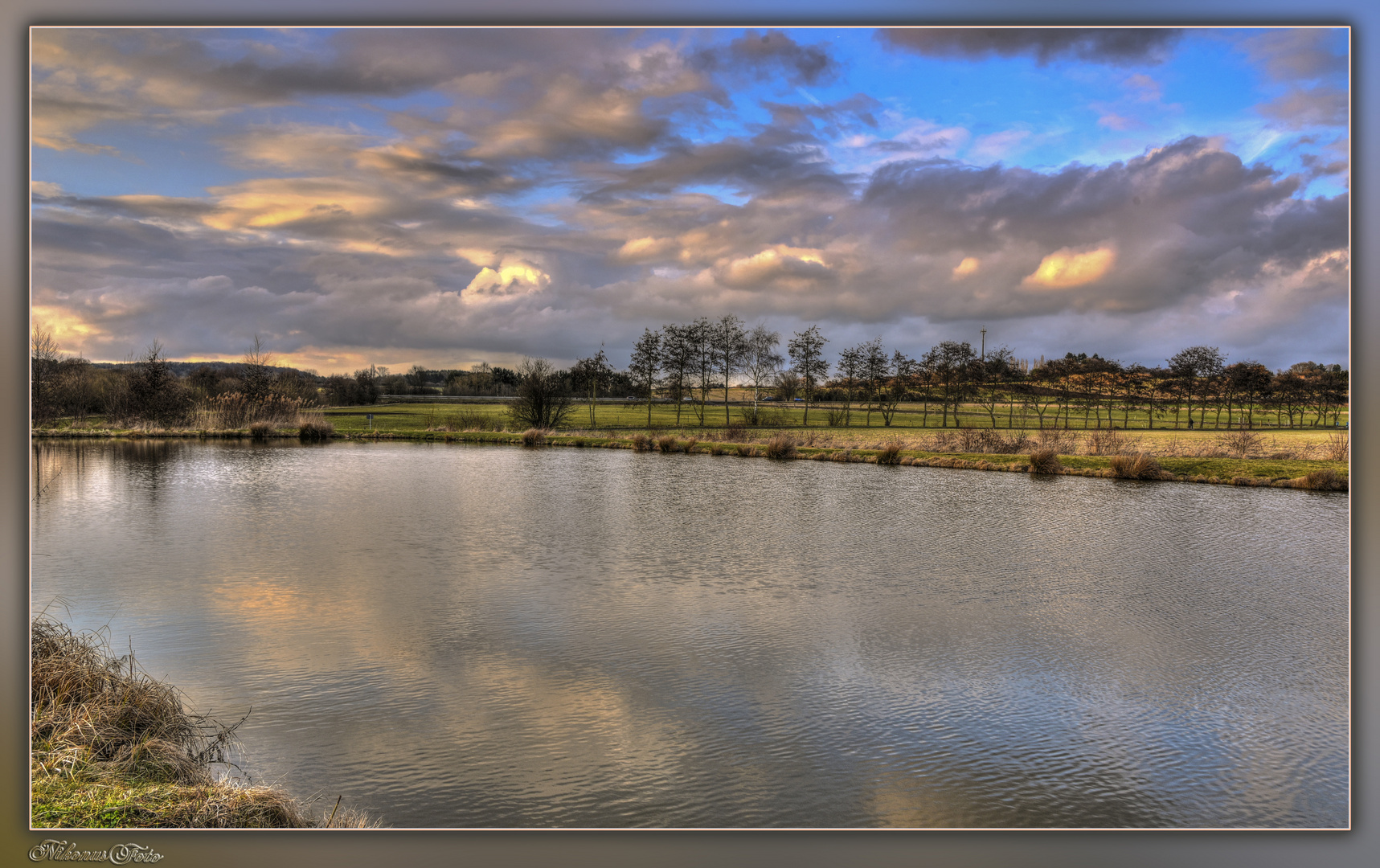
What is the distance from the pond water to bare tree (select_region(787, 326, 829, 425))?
1835 cm

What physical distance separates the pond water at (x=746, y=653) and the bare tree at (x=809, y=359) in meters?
18.3

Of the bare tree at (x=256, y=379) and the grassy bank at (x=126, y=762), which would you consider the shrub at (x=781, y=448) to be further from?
the grassy bank at (x=126, y=762)

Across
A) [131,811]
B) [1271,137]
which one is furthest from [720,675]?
[1271,137]

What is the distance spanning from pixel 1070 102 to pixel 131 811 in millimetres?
9367

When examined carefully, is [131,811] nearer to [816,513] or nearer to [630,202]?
[630,202]

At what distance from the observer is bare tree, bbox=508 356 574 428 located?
35.6 m

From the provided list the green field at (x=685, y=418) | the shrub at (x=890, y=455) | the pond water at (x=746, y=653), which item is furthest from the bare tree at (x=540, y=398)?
the pond water at (x=746, y=653)

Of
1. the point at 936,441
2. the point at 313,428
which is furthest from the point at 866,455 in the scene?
the point at 313,428

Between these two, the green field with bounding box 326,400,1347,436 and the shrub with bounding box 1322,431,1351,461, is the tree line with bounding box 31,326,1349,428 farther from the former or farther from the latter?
the shrub with bounding box 1322,431,1351,461

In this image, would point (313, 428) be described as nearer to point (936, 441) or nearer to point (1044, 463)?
point (936, 441)

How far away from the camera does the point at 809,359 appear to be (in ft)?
112

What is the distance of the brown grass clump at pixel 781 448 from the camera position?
2683 cm

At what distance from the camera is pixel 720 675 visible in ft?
21.2

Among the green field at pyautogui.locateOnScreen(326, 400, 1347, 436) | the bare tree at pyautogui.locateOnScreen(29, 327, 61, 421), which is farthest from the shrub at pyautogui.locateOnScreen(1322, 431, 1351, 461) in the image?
the bare tree at pyautogui.locateOnScreen(29, 327, 61, 421)
